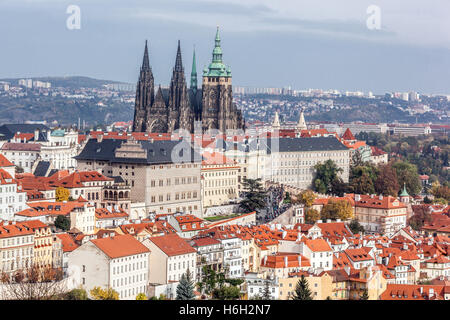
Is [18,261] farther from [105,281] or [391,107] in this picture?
[391,107]

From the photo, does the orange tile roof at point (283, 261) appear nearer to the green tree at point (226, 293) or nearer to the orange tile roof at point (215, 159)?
the green tree at point (226, 293)

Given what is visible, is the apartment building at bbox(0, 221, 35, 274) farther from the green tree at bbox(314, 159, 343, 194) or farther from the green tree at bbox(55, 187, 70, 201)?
the green tree at bbox(314, 159, 343, 194)

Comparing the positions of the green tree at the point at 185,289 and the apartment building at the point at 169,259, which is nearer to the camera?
the green tree at the point at 185,289

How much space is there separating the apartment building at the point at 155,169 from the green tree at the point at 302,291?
1639cm

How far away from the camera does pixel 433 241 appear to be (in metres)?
45.9

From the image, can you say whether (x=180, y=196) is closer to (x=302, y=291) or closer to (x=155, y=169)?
(x=155, y=169)

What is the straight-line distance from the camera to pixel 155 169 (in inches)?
1873

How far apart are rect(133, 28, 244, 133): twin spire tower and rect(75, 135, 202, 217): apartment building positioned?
18.3m

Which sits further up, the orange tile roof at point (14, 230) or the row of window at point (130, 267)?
the orange tile roof at point (14, 230)

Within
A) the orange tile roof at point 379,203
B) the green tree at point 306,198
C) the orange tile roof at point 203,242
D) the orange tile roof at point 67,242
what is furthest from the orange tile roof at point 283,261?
the orange tile roof at point 379,203

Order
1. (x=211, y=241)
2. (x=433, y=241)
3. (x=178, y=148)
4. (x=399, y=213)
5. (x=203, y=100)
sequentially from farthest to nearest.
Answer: (x=203, y=100) < (x=399, y=213) < (x=178, y=148) < (x=433, y=241) < (x=211, y=241)

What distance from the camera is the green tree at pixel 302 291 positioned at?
97.1 ft
